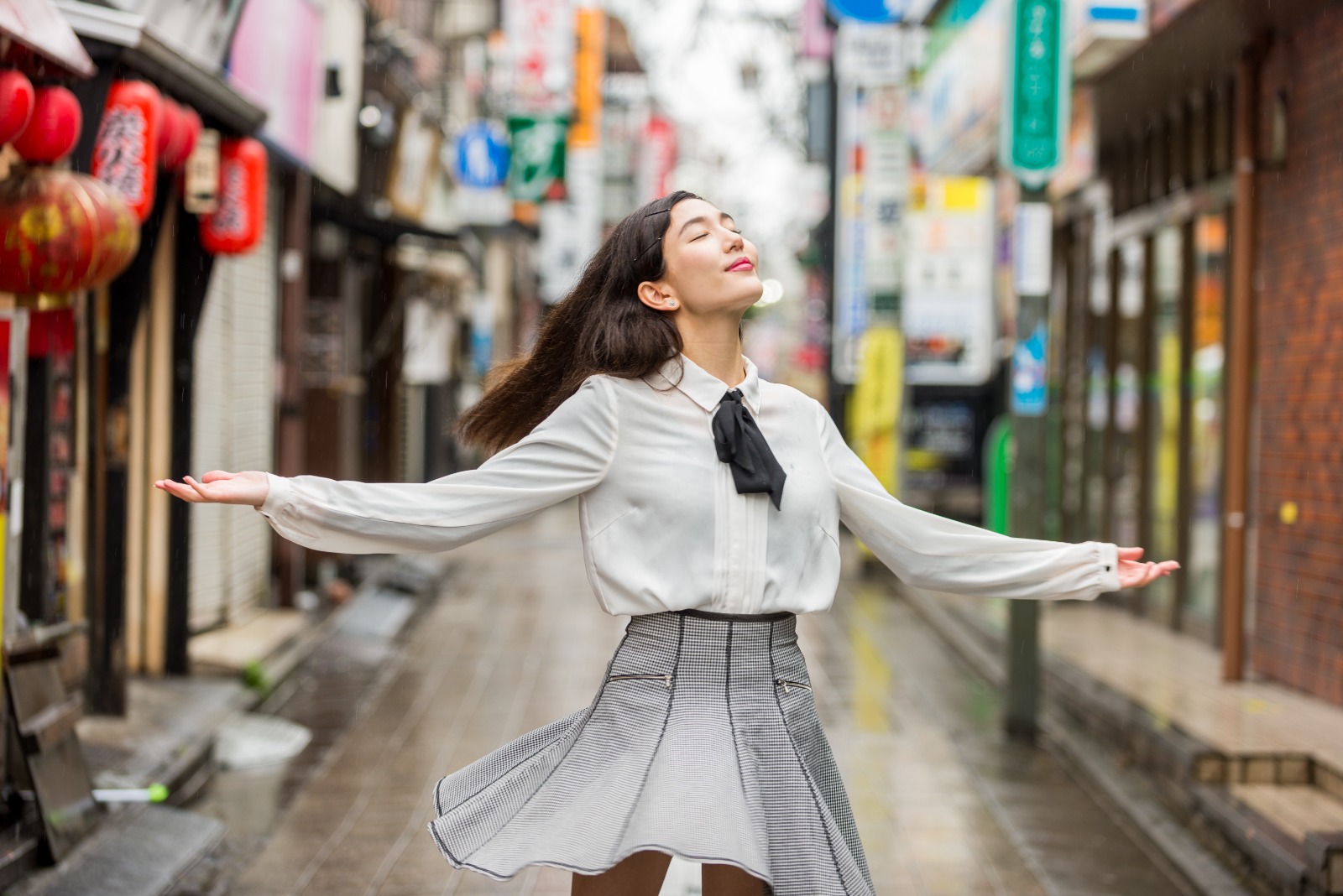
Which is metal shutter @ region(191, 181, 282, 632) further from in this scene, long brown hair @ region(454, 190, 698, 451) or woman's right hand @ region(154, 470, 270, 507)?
woman's right hand @ region(154, 470, 270, 507)

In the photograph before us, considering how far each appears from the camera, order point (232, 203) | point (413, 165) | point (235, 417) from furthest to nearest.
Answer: point (413, 165) < point (235, 417) < point (232, 203)

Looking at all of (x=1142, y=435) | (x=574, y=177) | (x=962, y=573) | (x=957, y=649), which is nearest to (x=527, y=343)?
(x=962, y=573)

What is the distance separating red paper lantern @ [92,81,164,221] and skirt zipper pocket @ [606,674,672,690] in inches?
164

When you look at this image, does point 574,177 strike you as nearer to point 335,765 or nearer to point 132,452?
point 132,452

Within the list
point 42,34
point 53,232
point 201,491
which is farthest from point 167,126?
point 201,491

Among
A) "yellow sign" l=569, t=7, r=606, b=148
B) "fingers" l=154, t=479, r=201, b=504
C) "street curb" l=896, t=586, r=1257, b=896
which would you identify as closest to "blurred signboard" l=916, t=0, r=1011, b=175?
"street curb" l=896, t=586, r=1257, b=896

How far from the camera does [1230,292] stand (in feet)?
33.4

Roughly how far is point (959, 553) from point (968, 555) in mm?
19

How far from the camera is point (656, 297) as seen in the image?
11.1 ft

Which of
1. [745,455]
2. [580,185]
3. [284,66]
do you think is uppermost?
[580,185]

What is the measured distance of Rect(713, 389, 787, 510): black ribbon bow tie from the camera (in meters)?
3.20

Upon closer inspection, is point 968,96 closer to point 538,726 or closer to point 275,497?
point 538,726

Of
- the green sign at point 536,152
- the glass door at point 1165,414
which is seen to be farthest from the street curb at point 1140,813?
the green sign at point 536,152

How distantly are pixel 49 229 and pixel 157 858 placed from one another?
2385mm
